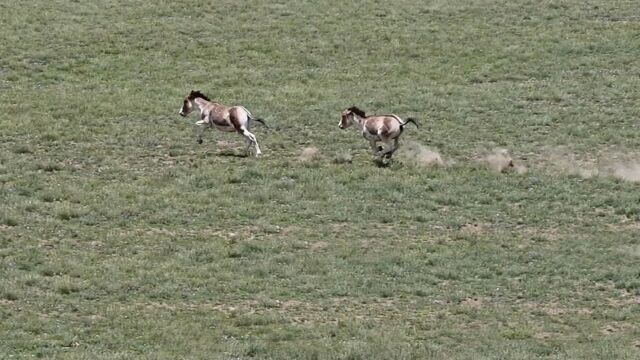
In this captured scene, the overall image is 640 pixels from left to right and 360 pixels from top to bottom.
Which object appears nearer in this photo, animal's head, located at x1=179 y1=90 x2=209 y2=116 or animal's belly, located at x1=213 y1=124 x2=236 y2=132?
animal's belly, located at x1=213 y1=124 x2=236 y2=132

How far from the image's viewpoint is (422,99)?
117ft

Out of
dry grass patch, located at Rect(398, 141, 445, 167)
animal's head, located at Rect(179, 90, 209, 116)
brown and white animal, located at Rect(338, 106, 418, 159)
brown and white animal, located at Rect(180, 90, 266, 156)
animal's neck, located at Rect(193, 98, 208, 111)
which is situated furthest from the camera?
animal's head, located at Rect(179, 90, 209, 116)

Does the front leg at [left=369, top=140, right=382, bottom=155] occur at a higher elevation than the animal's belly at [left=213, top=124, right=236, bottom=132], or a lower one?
lower

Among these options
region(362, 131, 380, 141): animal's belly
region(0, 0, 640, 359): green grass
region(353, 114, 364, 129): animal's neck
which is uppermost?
region(353, 114, 364, 129): animal's neck

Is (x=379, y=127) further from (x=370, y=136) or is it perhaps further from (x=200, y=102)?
(x=200, y=102)

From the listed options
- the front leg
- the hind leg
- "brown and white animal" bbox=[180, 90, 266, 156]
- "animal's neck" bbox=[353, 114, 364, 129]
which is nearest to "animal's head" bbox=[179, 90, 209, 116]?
"brown and white animal" bbox=[180, 90, 266, 156]

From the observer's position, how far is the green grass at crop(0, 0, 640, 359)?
68.7ft

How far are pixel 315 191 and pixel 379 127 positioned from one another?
7.80 ft

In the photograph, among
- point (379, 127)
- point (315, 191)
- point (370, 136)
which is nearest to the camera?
point (315, 191)

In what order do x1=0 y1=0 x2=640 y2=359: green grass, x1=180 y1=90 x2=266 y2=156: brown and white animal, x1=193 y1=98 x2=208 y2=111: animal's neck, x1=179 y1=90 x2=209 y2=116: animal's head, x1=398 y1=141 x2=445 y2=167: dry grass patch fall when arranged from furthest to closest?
x1=179 y1=90 x2=209 y2=116: animal's head, x1=193 y1=98 x2=208 y2=111: animal's neck, x1=398 y1=141 x2=445 y2=167: dry grass patch, x1=180 y1=90 x2=266 y2=156: brown and white animal, x1=0 y1=0 x2=640 y2=359: green grass

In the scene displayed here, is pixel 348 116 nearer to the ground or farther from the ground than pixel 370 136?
farther from the ground

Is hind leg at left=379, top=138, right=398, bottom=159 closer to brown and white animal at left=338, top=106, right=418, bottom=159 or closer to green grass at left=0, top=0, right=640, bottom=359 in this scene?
brown and white animal at left=338, top=106, right=418, bottom=159

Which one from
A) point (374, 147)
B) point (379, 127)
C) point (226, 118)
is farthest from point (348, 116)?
point (226, 118)

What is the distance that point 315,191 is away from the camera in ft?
91.0
